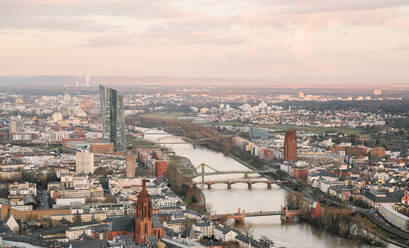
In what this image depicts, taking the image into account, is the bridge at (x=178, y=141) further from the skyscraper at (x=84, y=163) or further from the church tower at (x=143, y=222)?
the church tower at (x=143, y=222)

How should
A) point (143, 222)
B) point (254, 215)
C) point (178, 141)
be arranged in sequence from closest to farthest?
1. point (143, 222)
2. point (254, 215)
3. point (178, 141)

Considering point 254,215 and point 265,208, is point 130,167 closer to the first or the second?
point 265,208

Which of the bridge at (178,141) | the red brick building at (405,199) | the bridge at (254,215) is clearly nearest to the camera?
the bridge at (254,215)

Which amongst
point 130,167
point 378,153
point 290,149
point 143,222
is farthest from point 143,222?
point 378,153

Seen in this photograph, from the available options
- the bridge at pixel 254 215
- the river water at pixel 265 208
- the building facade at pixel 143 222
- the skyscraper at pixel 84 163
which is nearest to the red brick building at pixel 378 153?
the river water at pixel 265 208

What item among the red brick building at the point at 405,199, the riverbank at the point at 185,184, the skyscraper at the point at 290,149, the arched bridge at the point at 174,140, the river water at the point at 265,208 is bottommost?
the arched bridge at the point at 174,140

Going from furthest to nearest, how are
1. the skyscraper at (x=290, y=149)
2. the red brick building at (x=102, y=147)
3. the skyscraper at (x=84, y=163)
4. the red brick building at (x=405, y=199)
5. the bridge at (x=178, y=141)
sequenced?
the bridge at (x=178, y=141), the red brick building at (x=102, y=147), the skyscraper at (x=290, y=149), the skyscraper at (x=84, y=163), the red brick building at (x=405, y=199)
